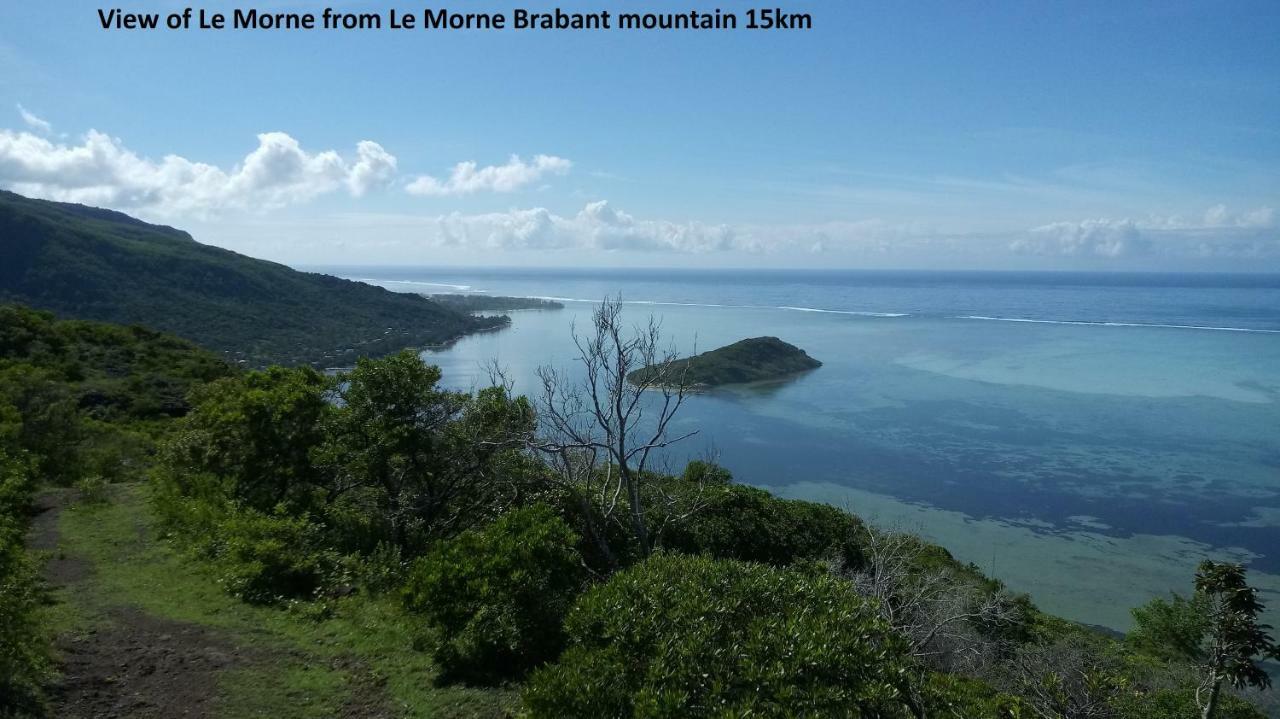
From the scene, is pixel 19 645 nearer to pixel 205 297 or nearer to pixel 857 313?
pixel 205 297

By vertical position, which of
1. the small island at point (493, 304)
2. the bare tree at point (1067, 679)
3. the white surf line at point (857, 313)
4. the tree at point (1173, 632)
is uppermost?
the small island at point (493, 304)

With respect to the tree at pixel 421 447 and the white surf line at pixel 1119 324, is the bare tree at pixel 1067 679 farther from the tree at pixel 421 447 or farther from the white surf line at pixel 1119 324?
the white surf line at pixel 1119 324

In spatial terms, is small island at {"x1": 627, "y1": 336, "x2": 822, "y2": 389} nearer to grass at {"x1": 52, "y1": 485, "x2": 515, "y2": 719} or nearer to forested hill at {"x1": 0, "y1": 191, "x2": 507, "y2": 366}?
forested hill at {"x1": 0, "y1": 191, "x2": 507, "y2": 366}

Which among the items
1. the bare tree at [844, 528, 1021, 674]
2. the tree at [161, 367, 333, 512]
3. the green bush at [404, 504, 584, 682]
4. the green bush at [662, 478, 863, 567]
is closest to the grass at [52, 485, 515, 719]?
the green bush at [404, 504, 584, 682]

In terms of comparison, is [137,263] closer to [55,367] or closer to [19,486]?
[55,367]

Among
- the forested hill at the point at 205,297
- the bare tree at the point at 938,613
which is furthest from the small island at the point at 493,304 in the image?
the bare tree at the point at 938,613

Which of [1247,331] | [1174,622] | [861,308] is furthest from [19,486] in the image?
[861,308]

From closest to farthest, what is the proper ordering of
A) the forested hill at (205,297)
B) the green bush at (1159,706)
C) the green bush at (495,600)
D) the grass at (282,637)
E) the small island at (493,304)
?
1. the grass at (282,637)
2. the green bush at (495,600)
3. the green bush at (1159,706)
4. the forested hill at (205,297)
5. the small island at (493,304)
